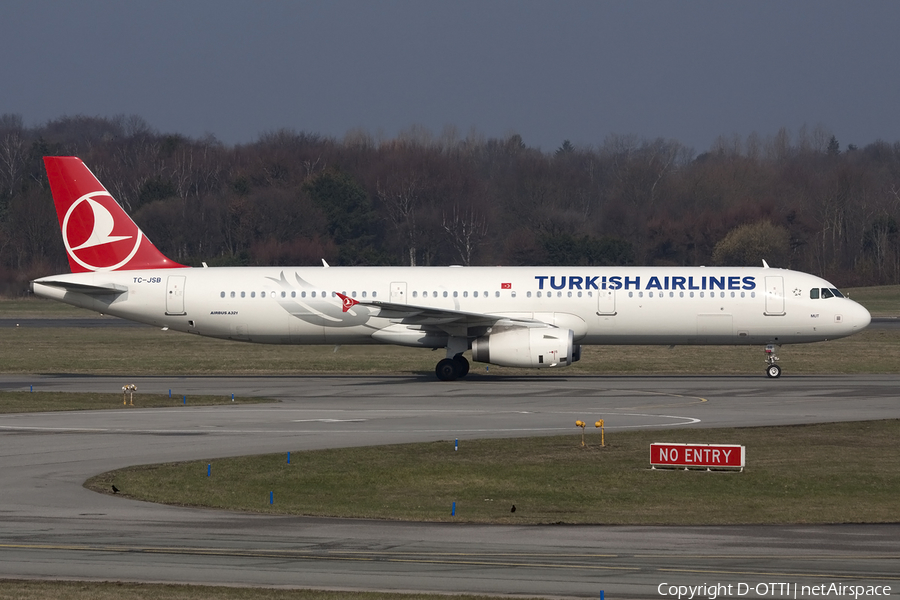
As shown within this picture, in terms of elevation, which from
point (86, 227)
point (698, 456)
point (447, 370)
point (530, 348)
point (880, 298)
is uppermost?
point (86, 227)

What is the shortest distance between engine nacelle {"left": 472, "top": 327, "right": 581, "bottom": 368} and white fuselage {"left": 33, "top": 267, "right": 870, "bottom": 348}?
164 centimetres

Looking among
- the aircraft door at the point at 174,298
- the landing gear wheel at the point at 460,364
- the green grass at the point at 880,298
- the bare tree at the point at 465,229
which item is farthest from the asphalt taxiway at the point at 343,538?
the bare tree at the point at 465,229

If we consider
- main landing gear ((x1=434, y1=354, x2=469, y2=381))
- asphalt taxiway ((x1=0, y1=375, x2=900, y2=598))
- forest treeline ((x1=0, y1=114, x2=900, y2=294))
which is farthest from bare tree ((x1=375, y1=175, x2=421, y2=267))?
asphalt taxiway ((x1=0, y1=375, x2=900, y2=598))

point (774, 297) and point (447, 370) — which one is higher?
point (774, 297)

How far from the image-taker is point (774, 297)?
38.2 m

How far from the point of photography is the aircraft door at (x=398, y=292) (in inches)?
1531

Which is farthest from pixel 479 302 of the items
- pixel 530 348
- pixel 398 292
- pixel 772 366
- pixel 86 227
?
pixel 86 227

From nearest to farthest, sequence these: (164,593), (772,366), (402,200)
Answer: (164,593)
(772,366)
(402,200)

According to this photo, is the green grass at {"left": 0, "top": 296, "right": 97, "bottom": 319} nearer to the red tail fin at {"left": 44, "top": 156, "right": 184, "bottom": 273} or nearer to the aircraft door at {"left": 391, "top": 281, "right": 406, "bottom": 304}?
the red tail fin at {"left": 44, "top": 156, "right": 184, "bottom": 273}

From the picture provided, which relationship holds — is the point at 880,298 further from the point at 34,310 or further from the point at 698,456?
the point at 698,456

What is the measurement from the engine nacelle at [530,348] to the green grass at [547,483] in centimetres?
1178

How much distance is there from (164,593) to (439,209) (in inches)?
4034

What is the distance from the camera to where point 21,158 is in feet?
427

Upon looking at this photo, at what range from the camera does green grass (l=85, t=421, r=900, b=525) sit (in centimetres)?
1667
